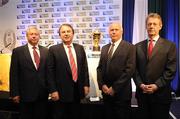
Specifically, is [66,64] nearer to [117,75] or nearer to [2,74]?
[117,75]

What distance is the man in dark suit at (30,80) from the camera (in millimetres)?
3273

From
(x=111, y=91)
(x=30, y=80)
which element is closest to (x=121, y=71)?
(x=111, y=91)

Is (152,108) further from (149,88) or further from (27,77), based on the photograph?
(27,77)

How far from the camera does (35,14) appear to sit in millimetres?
6457

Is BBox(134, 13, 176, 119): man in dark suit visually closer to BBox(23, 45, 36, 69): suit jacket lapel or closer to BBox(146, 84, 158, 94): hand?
BBox(146, 84, 158, 94): hand

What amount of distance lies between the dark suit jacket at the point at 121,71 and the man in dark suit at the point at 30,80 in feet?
2.25

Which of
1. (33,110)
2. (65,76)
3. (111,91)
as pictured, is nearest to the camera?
(111,91)

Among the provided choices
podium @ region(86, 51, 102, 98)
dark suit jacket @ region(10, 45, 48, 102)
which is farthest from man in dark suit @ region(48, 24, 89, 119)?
podium @ region(86, 51, 102, 98)

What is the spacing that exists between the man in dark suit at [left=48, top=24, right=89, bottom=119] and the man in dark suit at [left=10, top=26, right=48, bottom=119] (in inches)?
5.2

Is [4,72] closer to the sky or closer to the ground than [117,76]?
closer to the ground

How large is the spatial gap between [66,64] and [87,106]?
2.88 feet

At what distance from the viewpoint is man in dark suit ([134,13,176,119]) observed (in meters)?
2.82

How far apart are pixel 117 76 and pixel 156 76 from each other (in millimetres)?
425

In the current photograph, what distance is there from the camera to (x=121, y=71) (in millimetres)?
3090
